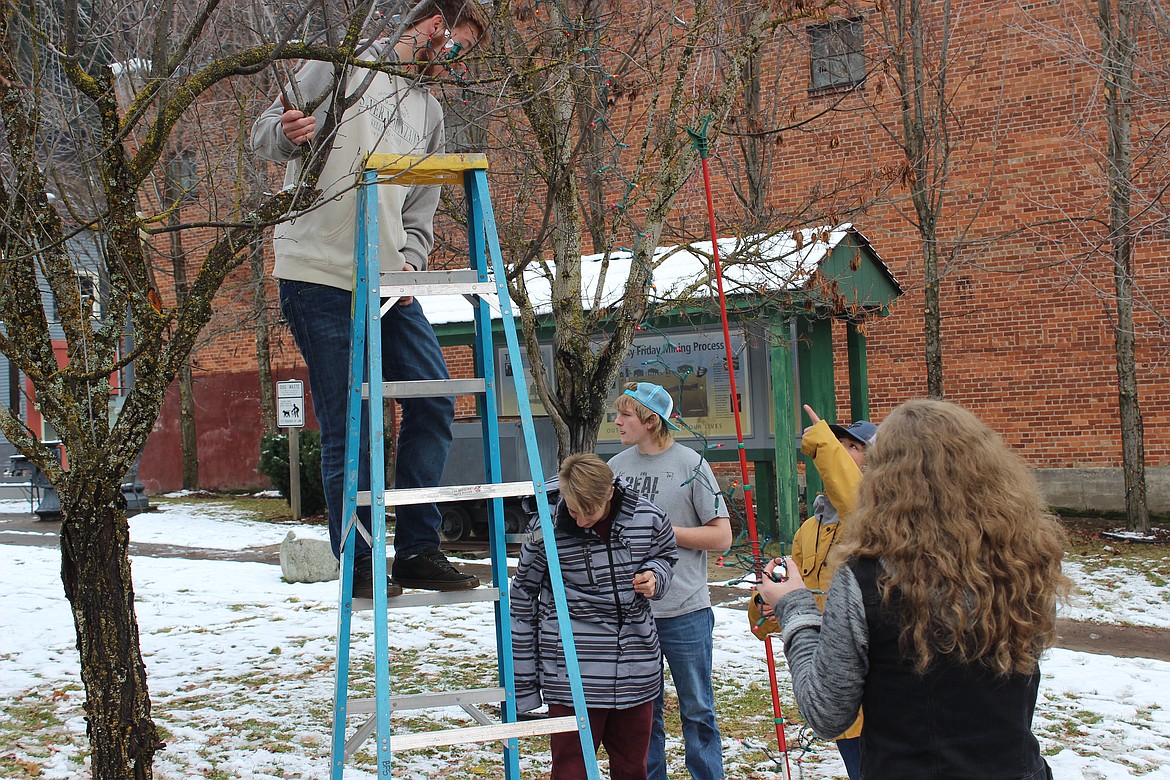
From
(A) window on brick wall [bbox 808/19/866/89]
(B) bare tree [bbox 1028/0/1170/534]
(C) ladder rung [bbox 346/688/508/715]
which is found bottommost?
(C) ladder rung [bbox 346/688/508/715]

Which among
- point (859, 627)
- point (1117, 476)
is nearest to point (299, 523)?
point (1117, 476)

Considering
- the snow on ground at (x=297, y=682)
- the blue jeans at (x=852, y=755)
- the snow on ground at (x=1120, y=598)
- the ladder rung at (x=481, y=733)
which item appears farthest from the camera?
the snow on ground at (x=1120, y=598)

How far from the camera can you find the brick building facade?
13.8 m

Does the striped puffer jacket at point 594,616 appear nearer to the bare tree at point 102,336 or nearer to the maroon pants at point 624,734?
the maroon pants at point 624,734

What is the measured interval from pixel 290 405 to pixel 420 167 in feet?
39.7

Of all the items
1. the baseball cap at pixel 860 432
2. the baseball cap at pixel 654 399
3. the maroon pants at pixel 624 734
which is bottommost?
the maroon pants at pixel 624 734

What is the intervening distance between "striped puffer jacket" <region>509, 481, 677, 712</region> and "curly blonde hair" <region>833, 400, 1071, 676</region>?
1.63 metres

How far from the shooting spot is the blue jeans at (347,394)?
3.69 m

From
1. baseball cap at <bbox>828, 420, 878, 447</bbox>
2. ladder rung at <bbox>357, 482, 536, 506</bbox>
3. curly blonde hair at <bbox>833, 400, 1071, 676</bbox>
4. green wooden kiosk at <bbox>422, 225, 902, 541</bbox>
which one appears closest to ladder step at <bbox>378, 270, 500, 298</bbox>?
ladder rung at <bbox>357, 482, 536, 506</bbox>

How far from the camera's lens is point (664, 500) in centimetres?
482

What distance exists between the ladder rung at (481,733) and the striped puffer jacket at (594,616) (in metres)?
0.84

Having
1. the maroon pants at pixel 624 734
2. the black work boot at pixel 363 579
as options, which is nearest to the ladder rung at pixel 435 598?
the black work boot at pixel 363 579

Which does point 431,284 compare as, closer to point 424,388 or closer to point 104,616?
point 424,388

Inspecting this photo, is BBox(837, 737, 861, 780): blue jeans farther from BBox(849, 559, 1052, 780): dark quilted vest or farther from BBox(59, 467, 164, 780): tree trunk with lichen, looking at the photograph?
BBox(59, 467, 164, 780): tree trunk with lichen
